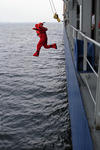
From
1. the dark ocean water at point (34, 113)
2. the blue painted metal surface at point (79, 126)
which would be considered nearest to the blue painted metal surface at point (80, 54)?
the blue painted metal surface at point (79, 126)

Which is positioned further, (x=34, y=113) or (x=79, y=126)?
(x=34, y=113)

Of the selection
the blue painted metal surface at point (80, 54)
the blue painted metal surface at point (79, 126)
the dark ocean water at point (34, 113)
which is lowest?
the dark ocean water at point (34, 113)

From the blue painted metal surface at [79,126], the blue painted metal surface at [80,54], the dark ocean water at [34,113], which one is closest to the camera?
the blue painted metal surface at [79,126]

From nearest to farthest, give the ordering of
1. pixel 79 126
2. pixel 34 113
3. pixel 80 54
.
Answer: pixel 79 126
pixel 80 54
pixel 34 113

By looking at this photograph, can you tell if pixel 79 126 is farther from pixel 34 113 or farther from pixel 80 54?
pixel 34 113

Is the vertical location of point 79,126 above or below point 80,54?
below

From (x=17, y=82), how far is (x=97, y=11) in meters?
7.17

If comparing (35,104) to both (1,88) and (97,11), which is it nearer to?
(1,88)

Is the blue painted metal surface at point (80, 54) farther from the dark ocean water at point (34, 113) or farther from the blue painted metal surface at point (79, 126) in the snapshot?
the dark ocean water at point (34, 113)

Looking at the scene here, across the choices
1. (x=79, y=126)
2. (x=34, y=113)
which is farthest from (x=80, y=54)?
(x=34, y=113)

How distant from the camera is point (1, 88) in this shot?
40.0ft

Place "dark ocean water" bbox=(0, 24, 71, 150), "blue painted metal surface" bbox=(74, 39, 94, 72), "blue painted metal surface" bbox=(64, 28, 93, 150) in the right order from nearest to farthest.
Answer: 1. "blue painted metal surface" bbox=(64, 28, 93, 150)
2. "blue painted metal surface" bbox=(74, 39, 94, 72)
3. "dark ocean water" bbox=(0, 24, 71, 150)

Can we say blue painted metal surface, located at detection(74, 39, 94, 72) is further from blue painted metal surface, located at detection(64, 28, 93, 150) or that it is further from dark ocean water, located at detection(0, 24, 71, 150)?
dark ocean water, located at detection(0, 24, 71, 150)

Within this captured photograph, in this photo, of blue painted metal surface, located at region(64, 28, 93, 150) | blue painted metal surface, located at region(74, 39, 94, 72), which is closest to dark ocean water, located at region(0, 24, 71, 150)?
blue painted metal surface, located at region(64, 28, 93, 150)
